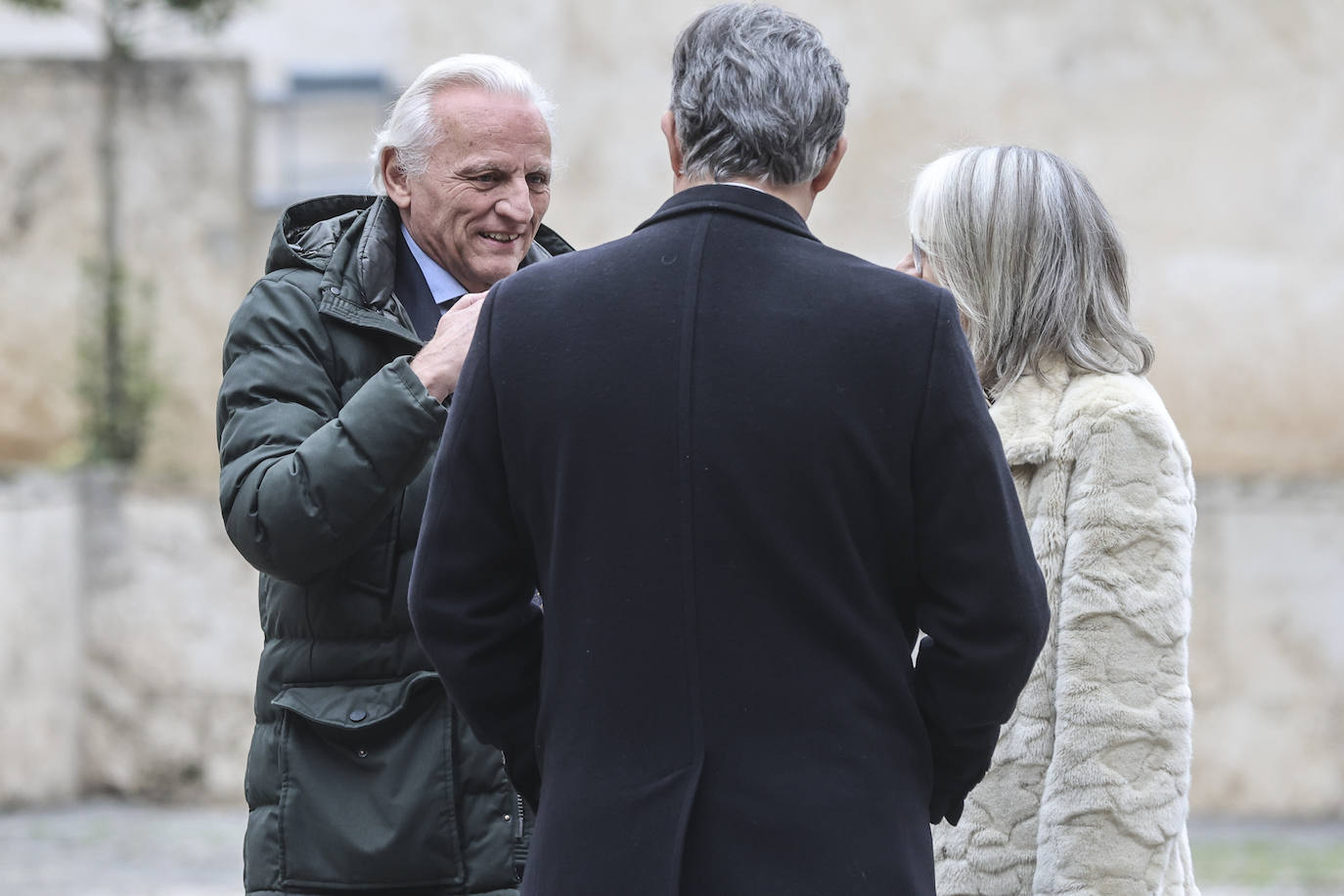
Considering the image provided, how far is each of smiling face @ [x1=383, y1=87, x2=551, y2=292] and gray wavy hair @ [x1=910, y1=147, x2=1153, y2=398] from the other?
0.71m

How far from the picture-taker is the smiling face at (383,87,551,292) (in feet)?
10.8

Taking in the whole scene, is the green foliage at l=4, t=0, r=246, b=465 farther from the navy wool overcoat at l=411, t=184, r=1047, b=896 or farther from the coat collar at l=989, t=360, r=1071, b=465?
the navy wool overcoat at l=411, t=184, r=1047, b=896

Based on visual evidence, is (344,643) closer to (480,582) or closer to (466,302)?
(466,302)

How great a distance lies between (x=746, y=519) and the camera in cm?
222

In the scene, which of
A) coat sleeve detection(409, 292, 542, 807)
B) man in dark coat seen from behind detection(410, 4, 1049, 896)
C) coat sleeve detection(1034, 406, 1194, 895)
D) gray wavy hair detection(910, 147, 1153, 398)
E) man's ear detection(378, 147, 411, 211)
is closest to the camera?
man in dark coat seen from behind detection(410, 4, 1049, 896)

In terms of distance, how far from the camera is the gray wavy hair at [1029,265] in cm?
306

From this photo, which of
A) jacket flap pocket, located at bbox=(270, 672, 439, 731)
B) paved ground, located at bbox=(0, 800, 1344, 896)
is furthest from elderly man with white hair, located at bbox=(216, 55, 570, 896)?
paved ground, located at bbox=(0, 800, 1344, 896)

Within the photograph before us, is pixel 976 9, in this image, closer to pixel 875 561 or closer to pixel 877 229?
pixel 877 229


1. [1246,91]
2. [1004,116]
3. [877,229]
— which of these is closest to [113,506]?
[877,229]

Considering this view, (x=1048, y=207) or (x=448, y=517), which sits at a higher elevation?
(x=1048, y=207)

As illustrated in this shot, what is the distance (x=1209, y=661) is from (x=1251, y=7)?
3480mm

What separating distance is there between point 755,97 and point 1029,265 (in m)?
0.89

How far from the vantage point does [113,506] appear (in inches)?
358

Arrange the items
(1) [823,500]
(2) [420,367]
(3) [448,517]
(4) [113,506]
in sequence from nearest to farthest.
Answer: (1) [823,500]
(3) [448,517]
(2) [420,367]
(4) [113,506]
